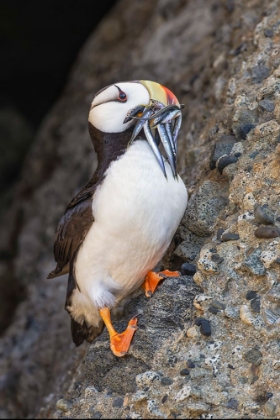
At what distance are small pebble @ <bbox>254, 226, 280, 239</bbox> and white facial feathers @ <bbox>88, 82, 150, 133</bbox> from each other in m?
0.97

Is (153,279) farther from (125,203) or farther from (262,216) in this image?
(262,216)

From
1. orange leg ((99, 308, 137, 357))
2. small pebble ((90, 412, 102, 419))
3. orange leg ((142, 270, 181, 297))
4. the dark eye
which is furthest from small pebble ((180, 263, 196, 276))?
the dark eye

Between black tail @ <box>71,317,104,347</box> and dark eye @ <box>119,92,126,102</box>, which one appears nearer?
Answer: dark eye @ <box>119,92,126,102</box>

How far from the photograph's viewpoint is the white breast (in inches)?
152

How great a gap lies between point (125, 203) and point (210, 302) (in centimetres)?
68

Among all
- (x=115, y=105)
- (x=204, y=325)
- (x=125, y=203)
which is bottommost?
(x=204, y=325)

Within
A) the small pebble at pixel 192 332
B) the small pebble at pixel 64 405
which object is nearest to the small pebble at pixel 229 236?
the small pebble at pixel 192 332

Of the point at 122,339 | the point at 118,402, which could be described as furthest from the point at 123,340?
the point at 118,402

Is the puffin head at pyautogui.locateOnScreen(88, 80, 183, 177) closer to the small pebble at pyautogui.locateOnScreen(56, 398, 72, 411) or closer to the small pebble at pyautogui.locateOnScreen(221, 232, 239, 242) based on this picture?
the small pebble at pyautogui.locateOnScreen(221, 232, 239, 242)

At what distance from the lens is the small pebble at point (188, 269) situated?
3982mm

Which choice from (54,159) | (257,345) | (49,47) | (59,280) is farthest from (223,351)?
(49,47)

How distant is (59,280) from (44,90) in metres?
4.77

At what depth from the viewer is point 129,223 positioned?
3871 mm

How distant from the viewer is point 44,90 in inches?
438
